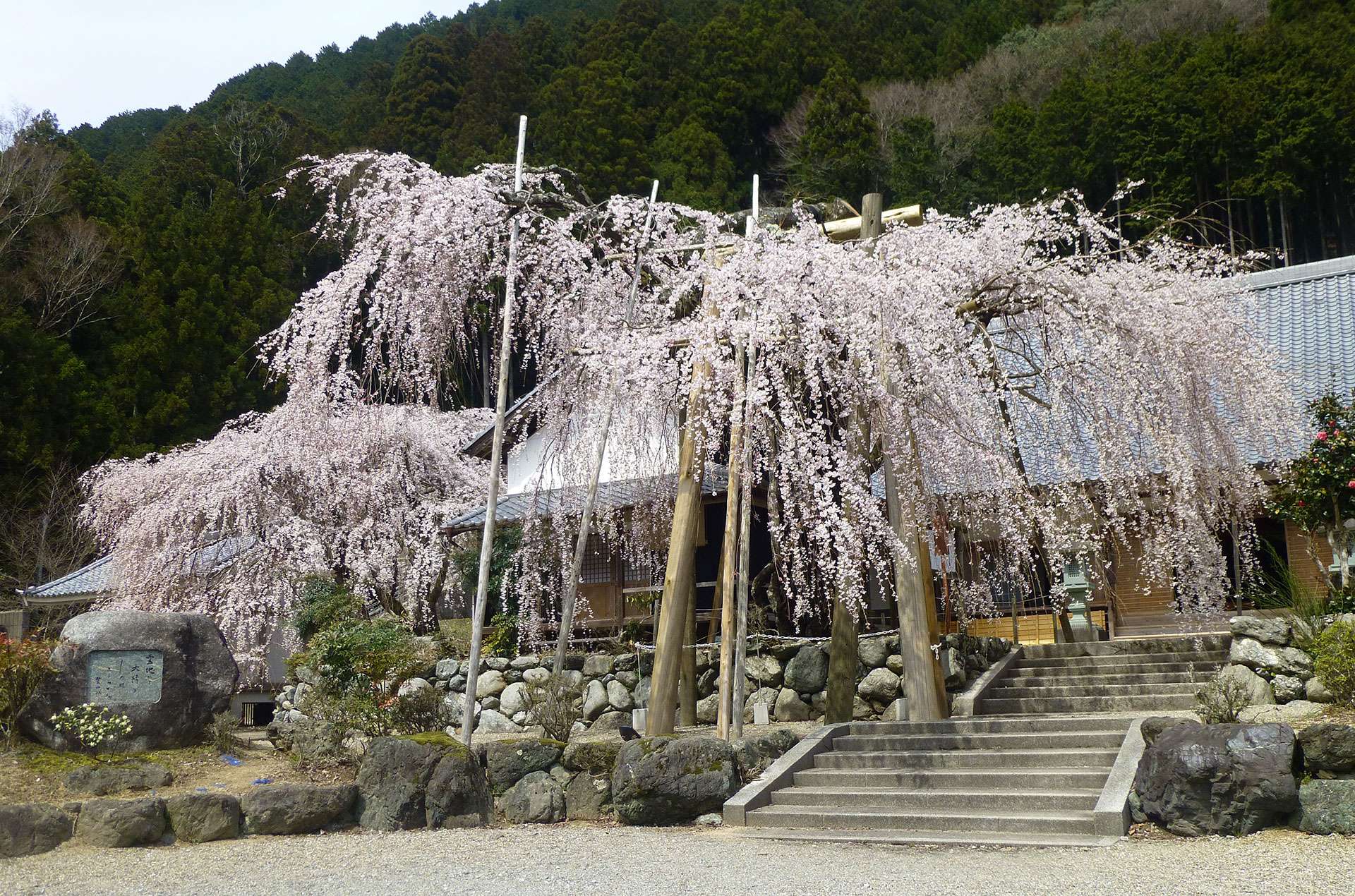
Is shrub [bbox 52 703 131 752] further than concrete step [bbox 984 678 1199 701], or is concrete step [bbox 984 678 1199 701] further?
concrete step [bbox 984 678 1199 701]

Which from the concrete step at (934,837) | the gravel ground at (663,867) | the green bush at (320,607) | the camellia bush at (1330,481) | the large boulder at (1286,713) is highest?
the camellia bush at (1330,481)

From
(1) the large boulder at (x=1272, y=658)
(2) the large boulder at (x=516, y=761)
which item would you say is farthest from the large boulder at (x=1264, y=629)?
(2) the large boulder at (x=516, y=761)

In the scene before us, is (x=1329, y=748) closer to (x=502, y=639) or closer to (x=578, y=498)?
(x=578, y=498)

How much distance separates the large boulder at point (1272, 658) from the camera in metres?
9.35

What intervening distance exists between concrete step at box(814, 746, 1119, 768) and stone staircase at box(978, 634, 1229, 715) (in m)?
1.98

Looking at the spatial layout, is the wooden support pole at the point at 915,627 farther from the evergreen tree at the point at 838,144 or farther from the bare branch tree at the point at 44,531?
the evergreen tree at the point at 838,144

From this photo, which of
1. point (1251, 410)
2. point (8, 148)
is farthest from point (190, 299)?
point (1251, 410)

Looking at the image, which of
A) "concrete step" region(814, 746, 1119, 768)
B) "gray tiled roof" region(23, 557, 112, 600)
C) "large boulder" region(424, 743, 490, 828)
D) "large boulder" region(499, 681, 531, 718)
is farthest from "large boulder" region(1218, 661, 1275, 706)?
"gray tiled roof" region(23, 557, 112, 600)

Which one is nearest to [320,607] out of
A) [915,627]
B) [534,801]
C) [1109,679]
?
[534,801]

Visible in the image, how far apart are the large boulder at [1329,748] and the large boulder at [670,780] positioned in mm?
3895

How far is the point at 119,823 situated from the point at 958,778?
19.8 feet

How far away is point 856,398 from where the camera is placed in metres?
9.20

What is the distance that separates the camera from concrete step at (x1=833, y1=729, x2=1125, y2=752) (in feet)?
27.8

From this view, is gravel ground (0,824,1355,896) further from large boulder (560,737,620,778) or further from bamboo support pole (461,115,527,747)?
bamboo support pole (461,115,527,747)
